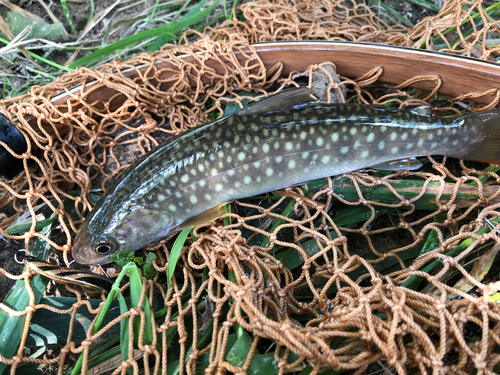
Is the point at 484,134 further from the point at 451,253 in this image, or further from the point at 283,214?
the point at 283,214

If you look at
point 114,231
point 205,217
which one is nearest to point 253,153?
point 205,217

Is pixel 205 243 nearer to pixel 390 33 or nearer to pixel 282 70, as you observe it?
pixel 282 70

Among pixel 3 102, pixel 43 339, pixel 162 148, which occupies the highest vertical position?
pixel 3 102

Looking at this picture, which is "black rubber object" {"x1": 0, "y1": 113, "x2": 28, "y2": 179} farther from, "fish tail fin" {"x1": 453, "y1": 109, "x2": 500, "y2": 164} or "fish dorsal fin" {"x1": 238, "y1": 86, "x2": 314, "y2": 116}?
"fish tail fin" {"x1": 453, "y1": 109, "x2": 500, "y2": 164}

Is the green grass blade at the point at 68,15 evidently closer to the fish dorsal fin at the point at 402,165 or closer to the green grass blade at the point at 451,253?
the fish dorsal fin at the point at 402,165

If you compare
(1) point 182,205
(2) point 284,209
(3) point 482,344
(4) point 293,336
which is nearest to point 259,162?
(2) point 284,209

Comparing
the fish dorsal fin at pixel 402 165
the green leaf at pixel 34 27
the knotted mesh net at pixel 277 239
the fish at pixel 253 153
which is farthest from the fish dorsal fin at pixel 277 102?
the green leaf at pixel 34 27
